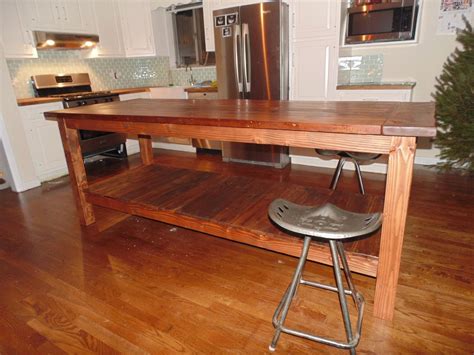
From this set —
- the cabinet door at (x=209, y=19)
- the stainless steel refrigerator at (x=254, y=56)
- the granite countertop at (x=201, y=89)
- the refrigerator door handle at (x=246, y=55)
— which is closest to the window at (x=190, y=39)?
the cabinet door at (x=209, y=19)

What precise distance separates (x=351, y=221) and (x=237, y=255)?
41.2 inches

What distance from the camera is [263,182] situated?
2.37 metres

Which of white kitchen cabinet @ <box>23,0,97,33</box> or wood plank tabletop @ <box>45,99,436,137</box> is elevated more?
white kitchen cabinet @ <box>23,0,97,33</box>

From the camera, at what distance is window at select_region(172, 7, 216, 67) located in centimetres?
468

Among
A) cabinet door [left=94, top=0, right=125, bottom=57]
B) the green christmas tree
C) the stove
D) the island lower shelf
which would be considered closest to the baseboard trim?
the stove

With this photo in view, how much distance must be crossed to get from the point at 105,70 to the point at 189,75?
3.97 ft

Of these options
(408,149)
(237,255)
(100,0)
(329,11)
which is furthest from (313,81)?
(100,0)

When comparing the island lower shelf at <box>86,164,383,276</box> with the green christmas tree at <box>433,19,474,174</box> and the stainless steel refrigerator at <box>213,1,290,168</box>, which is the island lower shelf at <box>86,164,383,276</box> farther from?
the green christmas tree at <box>433,19,474,174</box>

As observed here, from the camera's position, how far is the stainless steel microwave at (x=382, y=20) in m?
3.24

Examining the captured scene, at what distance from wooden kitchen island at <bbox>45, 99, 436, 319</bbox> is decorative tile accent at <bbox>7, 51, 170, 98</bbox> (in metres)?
2.13

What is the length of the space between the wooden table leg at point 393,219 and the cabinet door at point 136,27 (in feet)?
14.2

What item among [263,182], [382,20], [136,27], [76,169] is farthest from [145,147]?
[382,20]

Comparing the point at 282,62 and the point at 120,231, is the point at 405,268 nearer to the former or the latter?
the point at 120,231

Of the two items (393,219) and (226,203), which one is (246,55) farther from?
(393,219)
